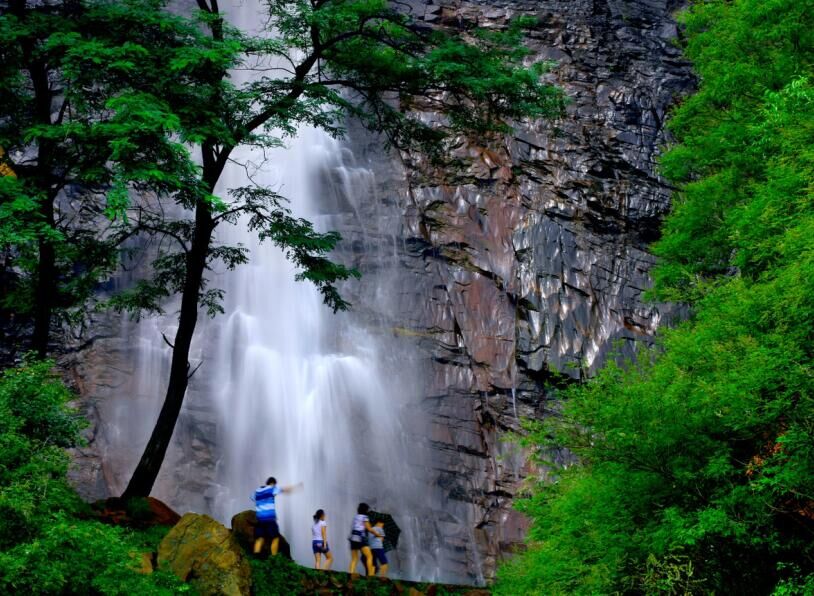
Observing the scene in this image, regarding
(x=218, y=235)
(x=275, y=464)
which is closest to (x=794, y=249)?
(x=275, y=464)

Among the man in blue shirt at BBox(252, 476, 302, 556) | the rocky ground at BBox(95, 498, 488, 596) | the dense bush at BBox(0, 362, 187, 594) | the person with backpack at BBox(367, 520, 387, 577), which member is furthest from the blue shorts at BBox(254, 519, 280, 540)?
the dense bush at BBox(0, 362, 187, 594)

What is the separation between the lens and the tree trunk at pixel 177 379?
10898 millimetres

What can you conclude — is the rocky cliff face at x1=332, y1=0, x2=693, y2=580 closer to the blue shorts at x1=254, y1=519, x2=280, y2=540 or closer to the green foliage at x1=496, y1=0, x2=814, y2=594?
the blue shorts at x1=254, y1=519, x2=280, y2=540

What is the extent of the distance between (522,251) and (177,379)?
14.9 meters

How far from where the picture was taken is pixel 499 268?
77.4ft

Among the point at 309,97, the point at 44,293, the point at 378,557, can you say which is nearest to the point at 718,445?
the point at 378,557

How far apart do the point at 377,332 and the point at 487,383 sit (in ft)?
12.4

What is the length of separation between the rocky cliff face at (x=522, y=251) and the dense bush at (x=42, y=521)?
46.5 feet

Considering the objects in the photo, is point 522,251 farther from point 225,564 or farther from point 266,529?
point 225,564

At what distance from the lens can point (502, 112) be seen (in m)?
11.7

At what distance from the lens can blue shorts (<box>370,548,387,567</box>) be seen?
39.2 feet

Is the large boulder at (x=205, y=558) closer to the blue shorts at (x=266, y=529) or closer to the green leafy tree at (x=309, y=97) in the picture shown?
the blue shorts at (x=266, y=529)

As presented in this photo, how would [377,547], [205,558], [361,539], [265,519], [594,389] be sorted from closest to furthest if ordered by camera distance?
[594,389]
[205,558]
[265,519]
[361,539]
[377,547]

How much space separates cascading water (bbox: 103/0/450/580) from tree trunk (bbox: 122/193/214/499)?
22.4ft
